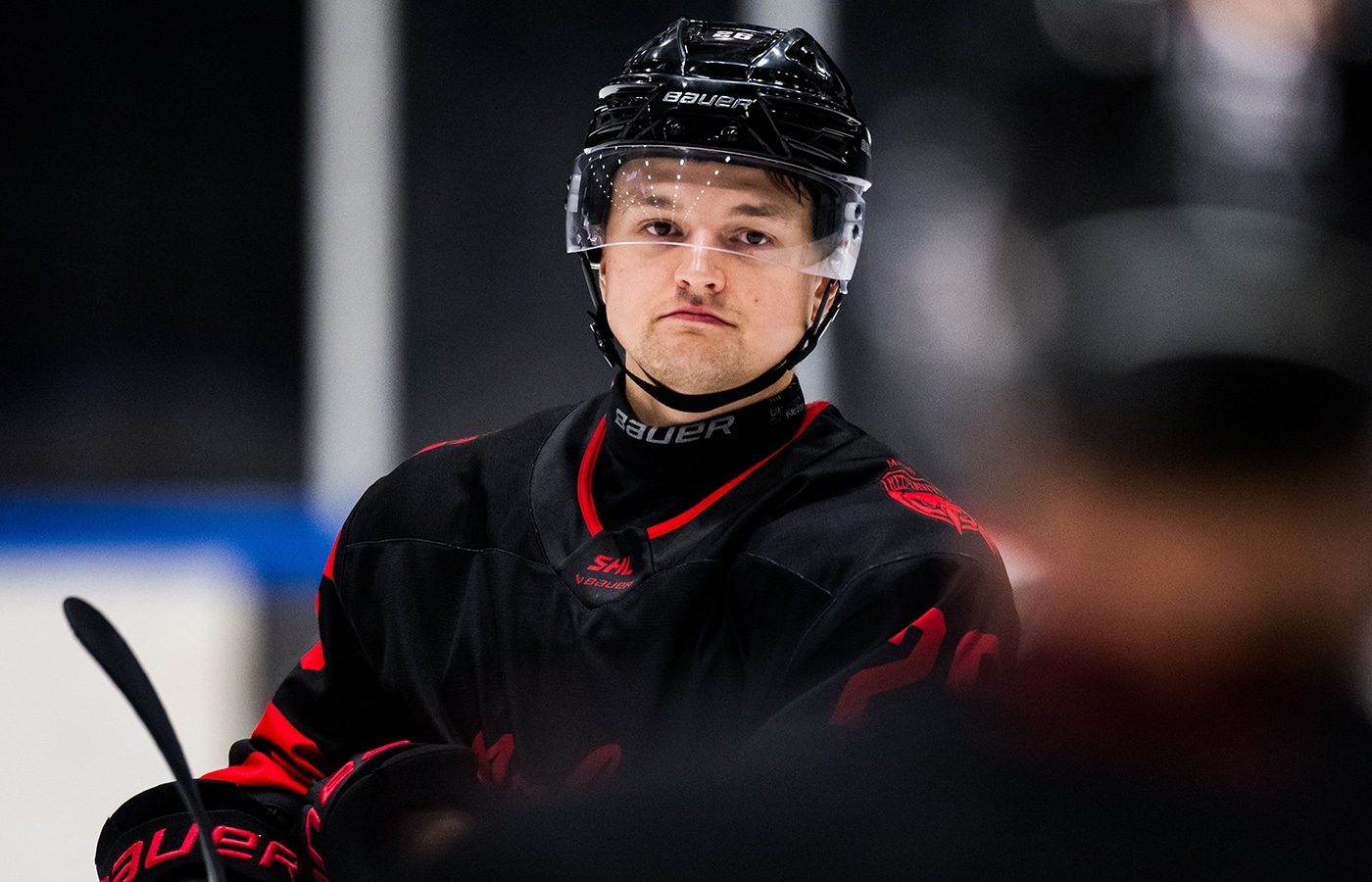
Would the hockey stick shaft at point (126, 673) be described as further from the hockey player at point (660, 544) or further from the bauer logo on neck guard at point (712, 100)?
the bauer logo on neck guard at point (712, 100)

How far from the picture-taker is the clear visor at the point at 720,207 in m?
1.34

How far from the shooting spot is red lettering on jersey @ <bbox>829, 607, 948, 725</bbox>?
3.34 feet

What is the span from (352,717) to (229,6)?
4.04 metres

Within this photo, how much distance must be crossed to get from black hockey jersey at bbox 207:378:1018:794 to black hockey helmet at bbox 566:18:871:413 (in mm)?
112

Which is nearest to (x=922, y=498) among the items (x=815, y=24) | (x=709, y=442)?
(x=709, y=442)

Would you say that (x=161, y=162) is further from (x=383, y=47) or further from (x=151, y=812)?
(x=151, y=812)

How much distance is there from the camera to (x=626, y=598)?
3.99 feet

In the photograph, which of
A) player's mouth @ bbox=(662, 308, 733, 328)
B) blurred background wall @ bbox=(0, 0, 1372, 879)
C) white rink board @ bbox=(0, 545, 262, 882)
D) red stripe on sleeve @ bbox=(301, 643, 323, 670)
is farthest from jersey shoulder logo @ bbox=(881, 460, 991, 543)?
blurred background wall @ bbox=(0, 0, 1372, 879)

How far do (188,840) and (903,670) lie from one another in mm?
579

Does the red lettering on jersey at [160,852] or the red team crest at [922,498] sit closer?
the red lettering on jersey at [160,852]

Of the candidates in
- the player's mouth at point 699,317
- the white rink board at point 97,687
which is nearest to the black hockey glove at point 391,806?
the player's mouth at point 699,317

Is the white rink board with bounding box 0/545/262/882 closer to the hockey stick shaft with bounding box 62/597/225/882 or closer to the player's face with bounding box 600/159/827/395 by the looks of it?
the player's face with bounding box 600/159/827/395

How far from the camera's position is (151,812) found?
110 cm

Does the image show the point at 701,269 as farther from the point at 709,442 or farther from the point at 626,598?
the point at 626,598
